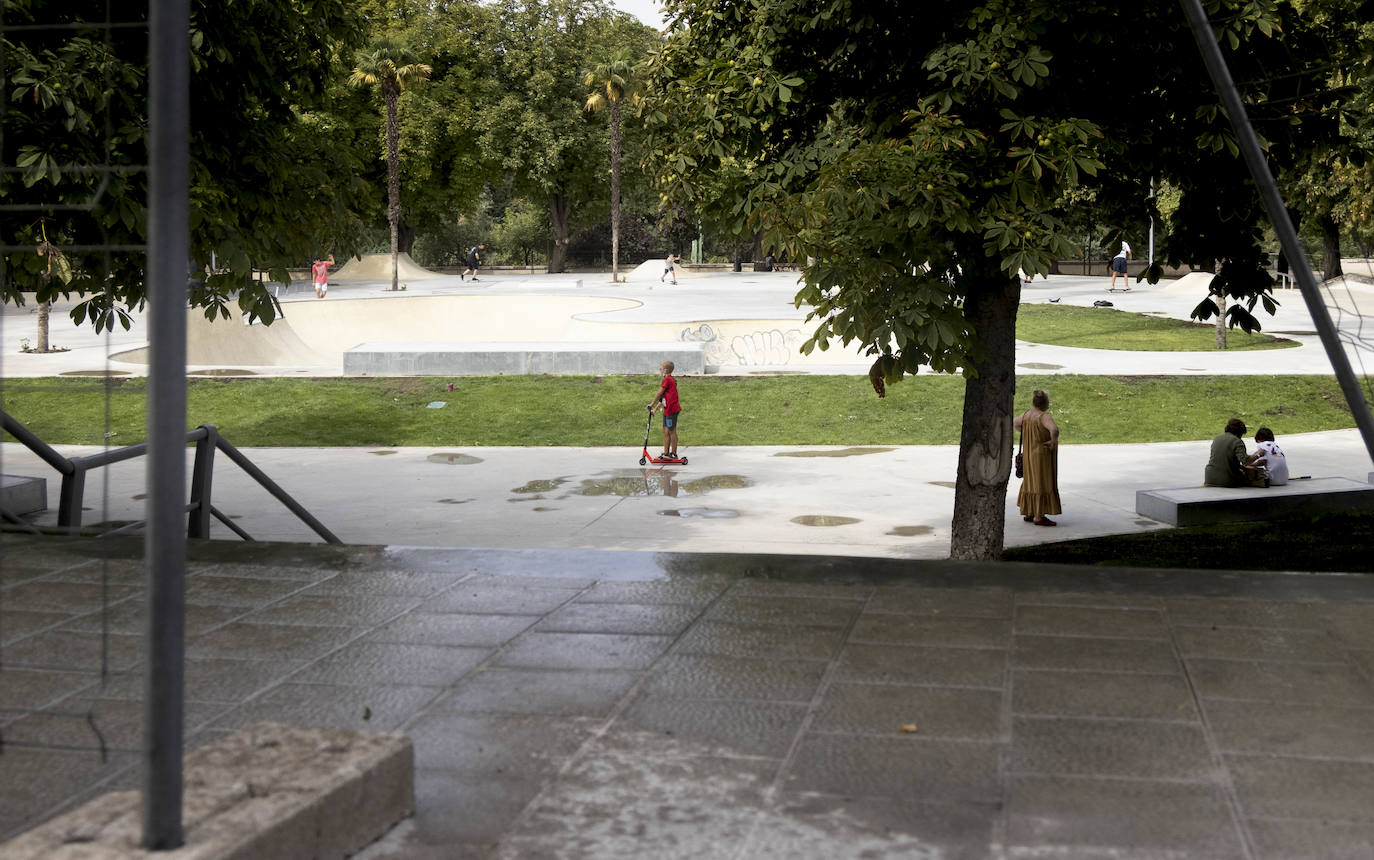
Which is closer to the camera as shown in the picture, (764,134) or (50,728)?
(50,728)

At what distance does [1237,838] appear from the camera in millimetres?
3244

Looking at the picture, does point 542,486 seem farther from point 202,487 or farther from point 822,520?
point 202,487

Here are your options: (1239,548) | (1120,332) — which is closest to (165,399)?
(1239,548)

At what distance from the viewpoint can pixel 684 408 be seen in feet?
69.7

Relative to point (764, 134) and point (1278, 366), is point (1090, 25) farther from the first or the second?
point (1278, 366)

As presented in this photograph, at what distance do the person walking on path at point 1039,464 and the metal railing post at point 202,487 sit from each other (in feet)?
25.0

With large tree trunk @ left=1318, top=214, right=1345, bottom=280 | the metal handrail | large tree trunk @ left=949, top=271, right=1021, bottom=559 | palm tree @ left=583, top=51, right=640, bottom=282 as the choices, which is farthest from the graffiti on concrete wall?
large tree trunk @ left=1318, top=214, right=1345, bottom=280

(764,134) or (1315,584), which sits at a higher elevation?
(764,134)

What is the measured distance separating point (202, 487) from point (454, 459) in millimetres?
9384

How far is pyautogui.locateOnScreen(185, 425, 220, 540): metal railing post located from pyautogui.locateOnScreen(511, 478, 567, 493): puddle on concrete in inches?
263

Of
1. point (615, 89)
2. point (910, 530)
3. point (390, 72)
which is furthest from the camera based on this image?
point (615, 89)

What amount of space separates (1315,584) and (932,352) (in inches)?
Result: 103

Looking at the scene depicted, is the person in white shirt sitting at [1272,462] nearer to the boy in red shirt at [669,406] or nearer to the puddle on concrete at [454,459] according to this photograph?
the boy in red shirt at [669,406]

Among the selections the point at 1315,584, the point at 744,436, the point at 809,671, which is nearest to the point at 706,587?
the point at 809,671
